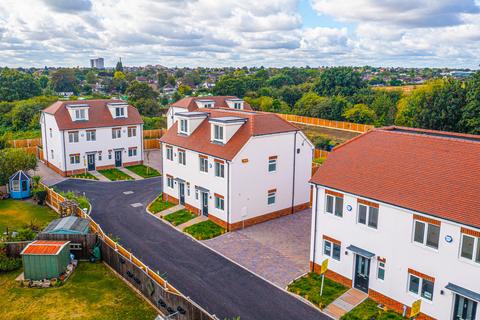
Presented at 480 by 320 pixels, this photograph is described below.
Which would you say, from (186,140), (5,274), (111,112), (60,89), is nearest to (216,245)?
(186,140)

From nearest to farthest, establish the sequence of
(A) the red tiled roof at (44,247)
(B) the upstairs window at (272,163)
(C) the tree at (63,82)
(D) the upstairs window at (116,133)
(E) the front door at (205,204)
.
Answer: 1. (A) the red tiled roof at (44,247)
2. (B) the upstairs window at (272,163)
3. (E) the front door at (205,204)
4. (D) the upstairs window at (116,133)
5. (C) the tree at (63,82)

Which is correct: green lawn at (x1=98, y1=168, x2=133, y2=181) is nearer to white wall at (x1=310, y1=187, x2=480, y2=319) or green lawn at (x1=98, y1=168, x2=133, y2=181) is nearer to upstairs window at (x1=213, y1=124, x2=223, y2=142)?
upstairs window at (x1=213, y1=124, x2=223, y2=142)

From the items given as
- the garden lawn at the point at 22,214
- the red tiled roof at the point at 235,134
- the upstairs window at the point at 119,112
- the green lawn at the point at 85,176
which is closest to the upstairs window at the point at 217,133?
the red tiled roof at the point at 235,134

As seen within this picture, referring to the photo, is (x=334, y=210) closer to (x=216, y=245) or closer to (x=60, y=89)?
(x=216, y=245)

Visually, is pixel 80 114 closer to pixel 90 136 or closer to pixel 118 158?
pixel 90 136

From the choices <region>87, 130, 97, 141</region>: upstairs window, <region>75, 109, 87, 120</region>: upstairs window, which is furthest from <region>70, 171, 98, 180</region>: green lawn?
<region>75, 109, 87, 120</region>: upstairs window

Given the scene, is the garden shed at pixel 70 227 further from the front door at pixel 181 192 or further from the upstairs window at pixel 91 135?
the upstairs window at pixel 91 135
